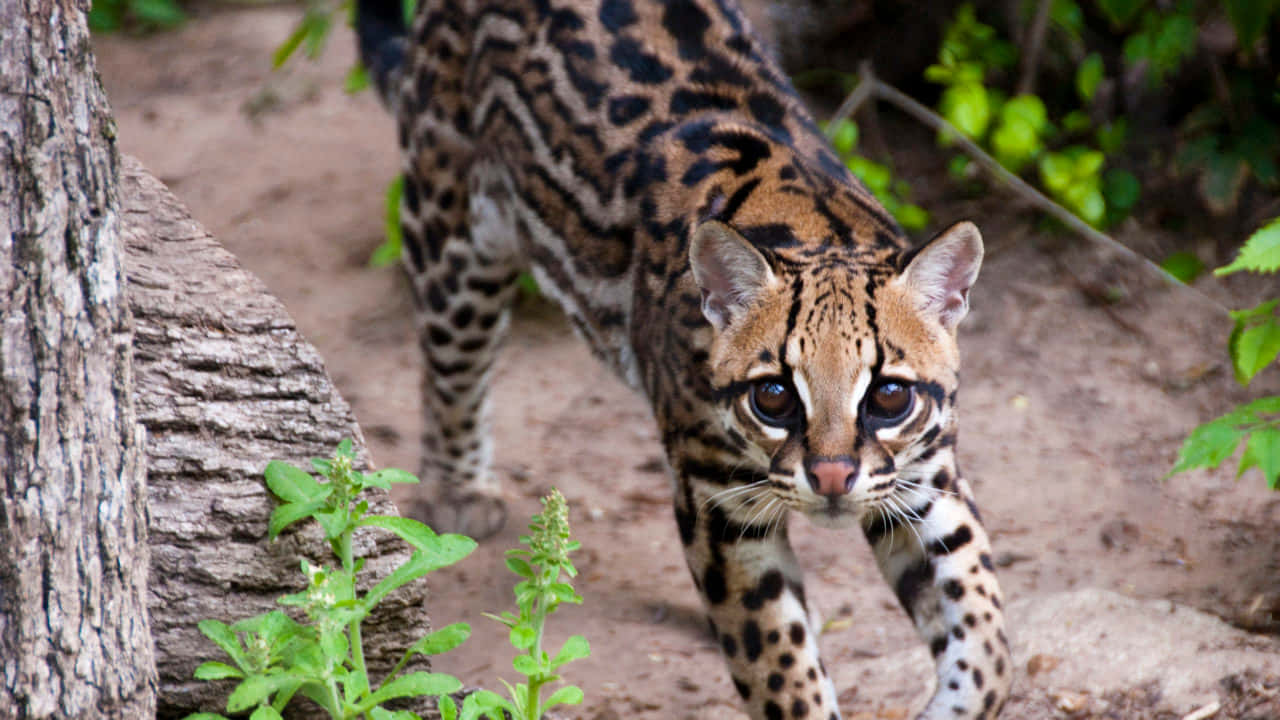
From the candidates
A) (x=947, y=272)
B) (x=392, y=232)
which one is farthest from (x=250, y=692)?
(x=392, y=232)

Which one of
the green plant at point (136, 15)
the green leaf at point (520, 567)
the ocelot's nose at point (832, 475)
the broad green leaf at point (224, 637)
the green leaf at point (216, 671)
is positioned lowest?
the green leaf at point (216, 671)

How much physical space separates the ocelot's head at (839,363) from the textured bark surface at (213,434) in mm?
955

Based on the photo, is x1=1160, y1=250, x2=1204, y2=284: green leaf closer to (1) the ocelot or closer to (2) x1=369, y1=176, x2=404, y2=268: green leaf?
(1) the ocelot

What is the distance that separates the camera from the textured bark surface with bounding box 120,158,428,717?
9.71 ft

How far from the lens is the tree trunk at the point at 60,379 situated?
217 cm

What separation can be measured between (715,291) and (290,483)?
1.16 meters

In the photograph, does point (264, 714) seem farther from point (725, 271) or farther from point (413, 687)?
point (725, 271)

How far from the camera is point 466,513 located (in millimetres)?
5566

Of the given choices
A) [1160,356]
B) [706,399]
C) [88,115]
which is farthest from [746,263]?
[1160,356]

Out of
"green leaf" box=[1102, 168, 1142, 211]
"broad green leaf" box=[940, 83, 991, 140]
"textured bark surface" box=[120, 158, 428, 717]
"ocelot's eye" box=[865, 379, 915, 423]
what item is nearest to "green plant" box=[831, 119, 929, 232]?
"broad green leaf" box=[940, 83, 991, 140]

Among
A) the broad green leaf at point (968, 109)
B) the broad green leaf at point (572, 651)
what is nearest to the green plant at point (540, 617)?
the broad green leaf at point (572, 651)

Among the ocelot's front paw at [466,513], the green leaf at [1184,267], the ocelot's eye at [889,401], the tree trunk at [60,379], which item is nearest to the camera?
the tree trunk at [60,379]

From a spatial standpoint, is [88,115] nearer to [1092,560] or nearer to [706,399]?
[706,399]

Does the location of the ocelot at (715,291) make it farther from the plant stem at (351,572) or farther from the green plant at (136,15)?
the green plant at (136,15)
